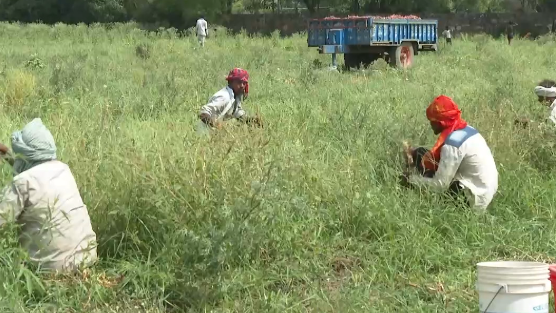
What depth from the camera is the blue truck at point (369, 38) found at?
19141 millimetres

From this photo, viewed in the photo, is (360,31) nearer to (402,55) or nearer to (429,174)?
(402,55)

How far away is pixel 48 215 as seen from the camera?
4.64 metres

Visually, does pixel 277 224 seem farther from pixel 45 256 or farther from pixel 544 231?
pixel 544 231

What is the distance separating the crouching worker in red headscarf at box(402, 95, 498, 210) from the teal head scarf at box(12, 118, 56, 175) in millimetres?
2840

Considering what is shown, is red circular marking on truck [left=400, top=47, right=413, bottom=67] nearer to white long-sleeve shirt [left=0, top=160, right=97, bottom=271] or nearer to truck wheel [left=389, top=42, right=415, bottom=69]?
truck wheel [left=389, top=42, right=415, bottom=69]

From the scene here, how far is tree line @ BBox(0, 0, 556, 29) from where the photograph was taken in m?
47.7

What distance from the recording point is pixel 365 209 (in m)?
5.80

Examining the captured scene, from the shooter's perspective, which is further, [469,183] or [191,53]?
[191,53]

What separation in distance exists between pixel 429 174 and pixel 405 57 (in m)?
14.0

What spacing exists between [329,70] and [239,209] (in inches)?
480

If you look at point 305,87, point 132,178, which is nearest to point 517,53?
point 305,87

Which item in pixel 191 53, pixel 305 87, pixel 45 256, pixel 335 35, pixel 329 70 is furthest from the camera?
pixel 191 53

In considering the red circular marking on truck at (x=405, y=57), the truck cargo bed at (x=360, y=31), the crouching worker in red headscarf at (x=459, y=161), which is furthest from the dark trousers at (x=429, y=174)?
the red circular marking on truck at (x=405, y=57)

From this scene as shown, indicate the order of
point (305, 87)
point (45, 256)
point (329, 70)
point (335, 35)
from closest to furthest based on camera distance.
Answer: point (45, 256)
point (305, 87)
point (329, 70)
point (335, 35)
